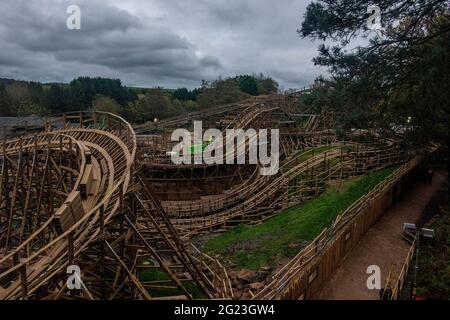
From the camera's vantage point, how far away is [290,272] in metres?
9.85

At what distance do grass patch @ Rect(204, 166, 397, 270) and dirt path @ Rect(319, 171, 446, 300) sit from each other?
2.02 metres

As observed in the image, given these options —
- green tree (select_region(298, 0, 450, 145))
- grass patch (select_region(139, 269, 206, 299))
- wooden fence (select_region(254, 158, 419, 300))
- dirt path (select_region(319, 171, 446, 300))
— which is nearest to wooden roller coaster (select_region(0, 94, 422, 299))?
grass patch (select_region(139, 269, 206, 299))

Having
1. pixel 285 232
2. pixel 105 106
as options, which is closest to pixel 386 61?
pixel 285 232

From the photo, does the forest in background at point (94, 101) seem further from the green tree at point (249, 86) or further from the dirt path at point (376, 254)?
the dirt path at point (376, 254)

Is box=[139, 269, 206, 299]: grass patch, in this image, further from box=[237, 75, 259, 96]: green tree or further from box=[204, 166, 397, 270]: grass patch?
box=[237, 75, 259, 96]: green tree

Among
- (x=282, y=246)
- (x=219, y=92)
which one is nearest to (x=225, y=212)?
(x=282, y=246)

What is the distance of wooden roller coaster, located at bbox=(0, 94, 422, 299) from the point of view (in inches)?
310

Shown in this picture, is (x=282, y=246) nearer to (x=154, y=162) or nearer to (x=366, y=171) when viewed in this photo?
(x=366, y=171)

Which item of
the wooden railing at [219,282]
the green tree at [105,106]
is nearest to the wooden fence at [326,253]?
the wooden railing at [219,282]

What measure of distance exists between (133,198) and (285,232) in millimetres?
9480

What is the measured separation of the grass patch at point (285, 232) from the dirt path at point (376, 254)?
2019mm

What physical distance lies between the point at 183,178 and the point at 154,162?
2.49m

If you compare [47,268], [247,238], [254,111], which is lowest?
[247,238]

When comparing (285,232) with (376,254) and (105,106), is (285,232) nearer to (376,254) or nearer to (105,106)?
(376,254)
